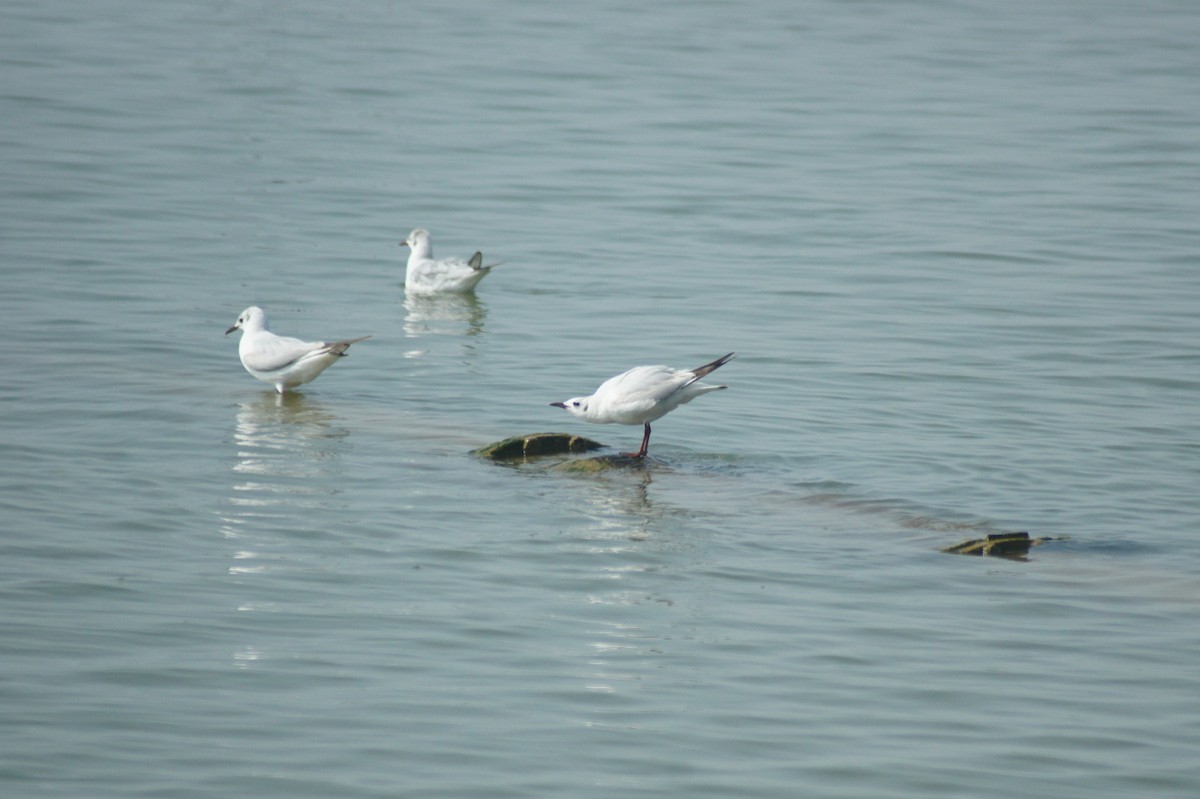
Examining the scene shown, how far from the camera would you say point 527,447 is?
9.53 metres

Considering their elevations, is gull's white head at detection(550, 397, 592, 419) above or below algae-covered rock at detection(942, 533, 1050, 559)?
above

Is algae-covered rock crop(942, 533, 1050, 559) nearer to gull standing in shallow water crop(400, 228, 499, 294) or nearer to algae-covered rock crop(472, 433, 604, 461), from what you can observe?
algae-covered rock crop(472, 433, 604, 461)

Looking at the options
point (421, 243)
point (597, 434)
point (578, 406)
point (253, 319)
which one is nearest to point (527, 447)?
point (578, 406)

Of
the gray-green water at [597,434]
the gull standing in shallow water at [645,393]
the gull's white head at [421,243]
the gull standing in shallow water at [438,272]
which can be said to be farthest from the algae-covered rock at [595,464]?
the gull's white head at [421,243]

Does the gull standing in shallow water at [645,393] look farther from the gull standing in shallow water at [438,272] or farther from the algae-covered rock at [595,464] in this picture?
the gull standing in shallow water at [438,272]

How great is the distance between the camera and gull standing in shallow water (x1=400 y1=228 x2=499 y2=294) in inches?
614

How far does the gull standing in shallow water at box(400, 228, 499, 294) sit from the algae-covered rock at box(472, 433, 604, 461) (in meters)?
6.07

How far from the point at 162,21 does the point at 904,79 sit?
47.0 feet

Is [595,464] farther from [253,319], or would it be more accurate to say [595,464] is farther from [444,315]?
[444,315]

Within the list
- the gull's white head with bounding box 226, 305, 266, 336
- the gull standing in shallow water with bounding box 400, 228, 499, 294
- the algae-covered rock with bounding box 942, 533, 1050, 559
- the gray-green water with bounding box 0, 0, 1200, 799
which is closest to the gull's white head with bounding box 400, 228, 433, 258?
the gull standing in shallow water with bounding box 400, 228, 499, 294

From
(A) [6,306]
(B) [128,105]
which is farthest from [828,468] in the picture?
(B) [128,105]

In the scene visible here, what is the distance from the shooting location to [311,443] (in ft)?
32.3

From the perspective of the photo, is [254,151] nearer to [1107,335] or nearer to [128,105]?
[128,105]

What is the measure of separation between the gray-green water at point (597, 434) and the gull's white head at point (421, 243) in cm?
48
